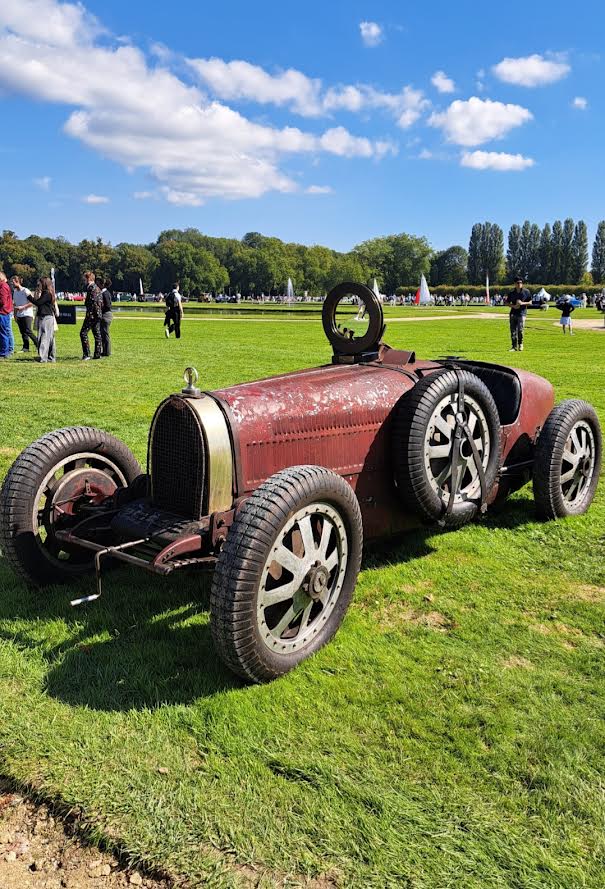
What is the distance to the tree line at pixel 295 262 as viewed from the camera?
128 m

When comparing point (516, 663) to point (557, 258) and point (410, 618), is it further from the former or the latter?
point (557, 258)

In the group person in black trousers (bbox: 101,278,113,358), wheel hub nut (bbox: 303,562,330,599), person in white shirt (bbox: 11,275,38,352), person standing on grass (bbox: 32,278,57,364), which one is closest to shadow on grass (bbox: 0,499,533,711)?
wheel hub nut (bbox: 303,562,330,599)

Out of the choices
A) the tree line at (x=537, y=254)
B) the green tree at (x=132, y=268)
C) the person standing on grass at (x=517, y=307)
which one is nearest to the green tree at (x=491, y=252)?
the tree line at (x=537, y=254)

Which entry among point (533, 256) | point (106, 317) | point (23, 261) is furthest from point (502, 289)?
point (106, 317)

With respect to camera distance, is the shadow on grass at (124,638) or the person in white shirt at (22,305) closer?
the shadow on grass at (124,638)

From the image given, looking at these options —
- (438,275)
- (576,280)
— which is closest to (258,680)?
(576,280)

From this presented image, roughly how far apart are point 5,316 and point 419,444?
1506cm

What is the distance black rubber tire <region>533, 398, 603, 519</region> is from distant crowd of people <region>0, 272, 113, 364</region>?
Answer: 12310mm

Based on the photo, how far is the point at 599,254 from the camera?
434 feet

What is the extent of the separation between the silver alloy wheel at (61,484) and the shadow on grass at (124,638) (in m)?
0.31

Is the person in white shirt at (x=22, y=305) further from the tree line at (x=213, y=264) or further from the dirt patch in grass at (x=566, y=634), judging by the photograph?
the tree line at (x=213, y=264)

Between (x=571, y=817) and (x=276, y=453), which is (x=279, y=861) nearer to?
(x=571, y=817)

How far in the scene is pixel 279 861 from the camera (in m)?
2.52

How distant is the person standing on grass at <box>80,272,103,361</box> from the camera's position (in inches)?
647
